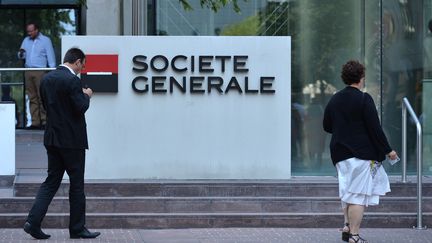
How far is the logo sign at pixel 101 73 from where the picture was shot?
1127 cm

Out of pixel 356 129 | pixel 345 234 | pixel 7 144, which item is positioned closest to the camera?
pixel 356 129

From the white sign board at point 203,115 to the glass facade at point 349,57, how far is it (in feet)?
3.89

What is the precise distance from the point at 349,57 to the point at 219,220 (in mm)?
3926

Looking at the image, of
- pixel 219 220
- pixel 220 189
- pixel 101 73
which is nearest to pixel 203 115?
pixel 220 189

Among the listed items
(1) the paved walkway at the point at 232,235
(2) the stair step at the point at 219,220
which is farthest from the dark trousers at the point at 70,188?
(2) the stair step at the point at 219,220

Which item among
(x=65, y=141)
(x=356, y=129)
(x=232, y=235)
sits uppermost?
(x=356, y=129)

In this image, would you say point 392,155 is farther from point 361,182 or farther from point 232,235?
point 232,235

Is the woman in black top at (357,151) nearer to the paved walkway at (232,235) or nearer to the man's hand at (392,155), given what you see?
the man's hand at (392,155)

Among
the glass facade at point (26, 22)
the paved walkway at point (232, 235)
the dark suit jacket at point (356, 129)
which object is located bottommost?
the paved walkway at point (232, 235)

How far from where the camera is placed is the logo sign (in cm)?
1127

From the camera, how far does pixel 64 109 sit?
9000 mm

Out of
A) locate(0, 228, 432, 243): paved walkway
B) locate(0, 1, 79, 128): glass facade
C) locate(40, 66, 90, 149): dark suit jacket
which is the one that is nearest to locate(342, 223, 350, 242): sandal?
locate(0, 228, 432, 243): paved walkway

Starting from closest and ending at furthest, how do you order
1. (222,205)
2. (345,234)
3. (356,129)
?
(356,129), (345,234), (222,205)

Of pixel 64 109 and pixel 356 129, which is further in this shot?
pixel 64 109
